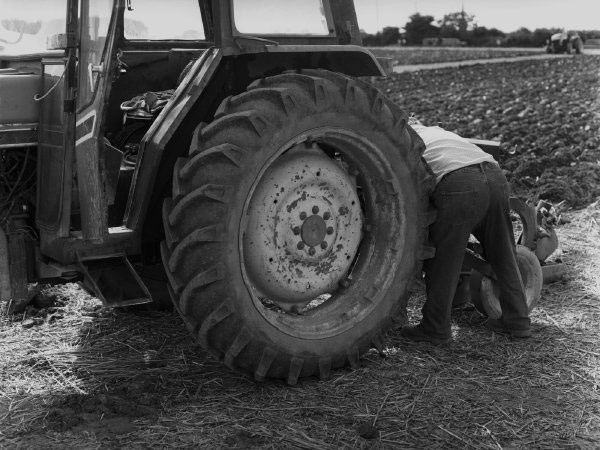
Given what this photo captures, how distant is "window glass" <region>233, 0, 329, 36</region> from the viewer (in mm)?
3932

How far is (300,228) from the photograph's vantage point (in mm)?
4004

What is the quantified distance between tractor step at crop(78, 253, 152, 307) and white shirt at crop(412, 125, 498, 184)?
1.70 meters

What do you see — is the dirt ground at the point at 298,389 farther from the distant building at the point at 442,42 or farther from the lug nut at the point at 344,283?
the distant building at the point at 442,42

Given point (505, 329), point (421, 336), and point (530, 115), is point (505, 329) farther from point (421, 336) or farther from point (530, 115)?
point (530, 115)

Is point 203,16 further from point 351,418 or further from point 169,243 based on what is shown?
point 351,418

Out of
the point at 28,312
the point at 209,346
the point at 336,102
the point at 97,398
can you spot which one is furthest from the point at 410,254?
the point at 28,312

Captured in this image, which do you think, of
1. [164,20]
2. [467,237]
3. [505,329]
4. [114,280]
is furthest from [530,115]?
[114,280]

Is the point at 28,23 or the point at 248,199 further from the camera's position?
the point at 28,23

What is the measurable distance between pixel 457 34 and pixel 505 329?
2328 inches

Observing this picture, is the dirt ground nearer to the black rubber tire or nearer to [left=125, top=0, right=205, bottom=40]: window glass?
the black rubber tire

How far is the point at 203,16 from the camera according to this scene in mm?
4719

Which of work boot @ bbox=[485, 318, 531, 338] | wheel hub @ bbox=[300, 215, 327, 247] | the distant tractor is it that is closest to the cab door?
wheel hub @ bbox=[300, 215, 327, 247]

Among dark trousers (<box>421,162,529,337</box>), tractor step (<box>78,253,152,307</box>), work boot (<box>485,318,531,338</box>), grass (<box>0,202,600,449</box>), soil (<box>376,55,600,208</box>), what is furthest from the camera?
soil (<box>376,55,600,208</box>)

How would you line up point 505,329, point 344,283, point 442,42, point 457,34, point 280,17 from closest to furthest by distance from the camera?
point 280,17
point 344,283
point 505,329
point 442,42
point 457,34
